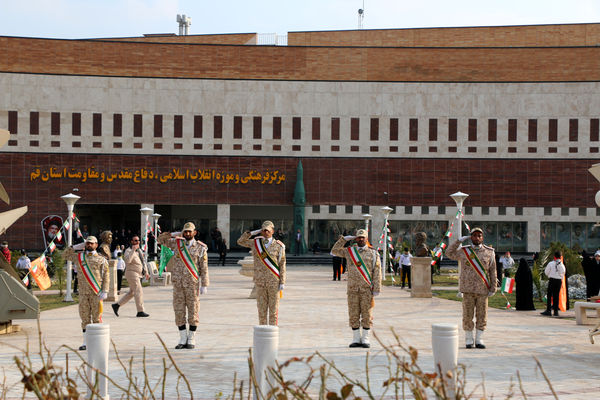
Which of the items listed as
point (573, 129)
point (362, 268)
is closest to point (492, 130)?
point (573, 129)

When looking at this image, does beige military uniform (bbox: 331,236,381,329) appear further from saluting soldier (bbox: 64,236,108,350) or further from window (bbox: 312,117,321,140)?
window (bbox: 312,117,321,140)

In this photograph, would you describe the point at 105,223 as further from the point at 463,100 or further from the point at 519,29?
the point at 519,29

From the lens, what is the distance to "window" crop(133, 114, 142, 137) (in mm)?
50656

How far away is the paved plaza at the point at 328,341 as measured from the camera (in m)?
10.2

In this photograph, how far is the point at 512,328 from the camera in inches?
637

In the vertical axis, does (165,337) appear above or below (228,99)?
below

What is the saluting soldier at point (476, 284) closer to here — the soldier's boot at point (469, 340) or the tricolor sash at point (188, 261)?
the soldier's boot at point (469, 340)

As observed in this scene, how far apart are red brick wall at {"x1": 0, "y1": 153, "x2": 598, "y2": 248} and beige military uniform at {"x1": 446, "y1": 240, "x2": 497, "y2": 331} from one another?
38.4 metres

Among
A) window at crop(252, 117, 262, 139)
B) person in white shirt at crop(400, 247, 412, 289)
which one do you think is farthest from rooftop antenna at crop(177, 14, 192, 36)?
person in white shirt at crop(400, 247, 412, 289)

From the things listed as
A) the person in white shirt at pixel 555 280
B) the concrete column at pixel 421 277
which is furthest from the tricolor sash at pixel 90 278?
the concrete column at pixel 421 277

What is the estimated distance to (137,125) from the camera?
50.7 meters

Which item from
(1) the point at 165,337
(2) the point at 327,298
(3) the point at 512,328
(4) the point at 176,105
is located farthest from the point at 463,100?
(1) the point at 165,337

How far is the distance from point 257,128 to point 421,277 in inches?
1138

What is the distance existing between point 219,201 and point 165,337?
37.4m
